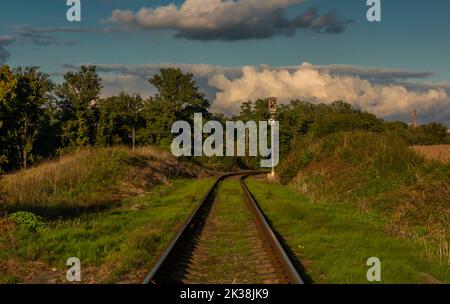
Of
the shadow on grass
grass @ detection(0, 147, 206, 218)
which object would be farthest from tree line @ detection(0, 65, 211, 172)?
the shadow on grass

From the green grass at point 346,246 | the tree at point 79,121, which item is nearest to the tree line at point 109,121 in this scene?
the tree at point 79,121

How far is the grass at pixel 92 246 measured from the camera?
789cm

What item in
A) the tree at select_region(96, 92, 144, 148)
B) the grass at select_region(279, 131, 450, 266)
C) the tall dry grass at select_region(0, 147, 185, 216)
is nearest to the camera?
the grass at select_region(279, 131, 450, 266)

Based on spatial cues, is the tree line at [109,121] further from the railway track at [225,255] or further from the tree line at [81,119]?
the railway track at [225,255]

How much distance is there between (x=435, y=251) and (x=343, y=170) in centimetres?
1159

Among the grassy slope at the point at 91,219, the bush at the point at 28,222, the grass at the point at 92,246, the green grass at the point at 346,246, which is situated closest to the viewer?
the green grass at the point at 346,246

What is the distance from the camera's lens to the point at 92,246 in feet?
31.7

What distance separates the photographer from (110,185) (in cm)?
2116

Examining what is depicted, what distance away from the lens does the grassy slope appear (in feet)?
27.2

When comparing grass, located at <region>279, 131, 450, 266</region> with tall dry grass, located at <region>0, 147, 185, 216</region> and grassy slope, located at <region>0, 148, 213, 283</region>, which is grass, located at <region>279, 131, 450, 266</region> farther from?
tall dry grass, located at <region>0, 147, 185, 216</region>

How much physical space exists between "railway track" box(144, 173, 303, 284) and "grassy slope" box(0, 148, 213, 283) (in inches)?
17.9

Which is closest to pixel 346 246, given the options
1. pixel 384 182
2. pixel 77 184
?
pixel 384 182

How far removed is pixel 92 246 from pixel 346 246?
204 inches
